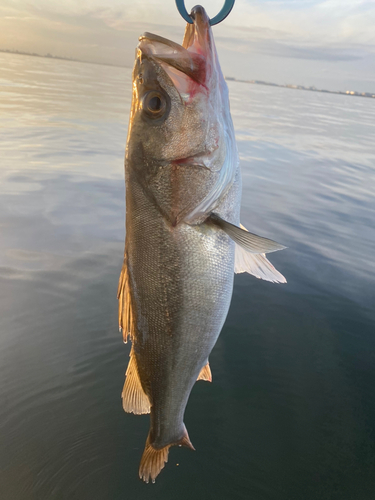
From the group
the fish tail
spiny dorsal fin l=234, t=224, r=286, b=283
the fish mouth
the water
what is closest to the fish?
the fish mouth

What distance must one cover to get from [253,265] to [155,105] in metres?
1.07

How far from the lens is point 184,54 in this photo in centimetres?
183

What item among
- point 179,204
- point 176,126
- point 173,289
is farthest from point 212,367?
point 176,126

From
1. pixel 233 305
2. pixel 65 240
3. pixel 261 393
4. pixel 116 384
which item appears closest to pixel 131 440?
pixel 116 384

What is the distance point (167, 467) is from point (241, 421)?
0.85 meters

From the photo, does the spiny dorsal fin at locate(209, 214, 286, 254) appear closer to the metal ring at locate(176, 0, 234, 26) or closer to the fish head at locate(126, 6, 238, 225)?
the fish head at locate(126, 6, 238, 225)

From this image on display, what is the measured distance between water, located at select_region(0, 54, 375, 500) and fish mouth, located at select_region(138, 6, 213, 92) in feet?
10.2

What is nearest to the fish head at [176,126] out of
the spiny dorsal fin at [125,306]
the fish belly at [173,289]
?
the fish belly at [173,289]

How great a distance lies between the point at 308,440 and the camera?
3.58 m

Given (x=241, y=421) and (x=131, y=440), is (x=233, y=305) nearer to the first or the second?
(x=241, y=421)

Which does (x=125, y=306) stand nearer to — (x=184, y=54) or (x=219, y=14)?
(x=184, y=54)

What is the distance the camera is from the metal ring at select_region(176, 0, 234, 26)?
177cm

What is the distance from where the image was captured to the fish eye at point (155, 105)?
1.88m

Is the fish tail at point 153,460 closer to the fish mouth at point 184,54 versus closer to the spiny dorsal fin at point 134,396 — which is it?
the spiny dorsal fin at point 134,396
